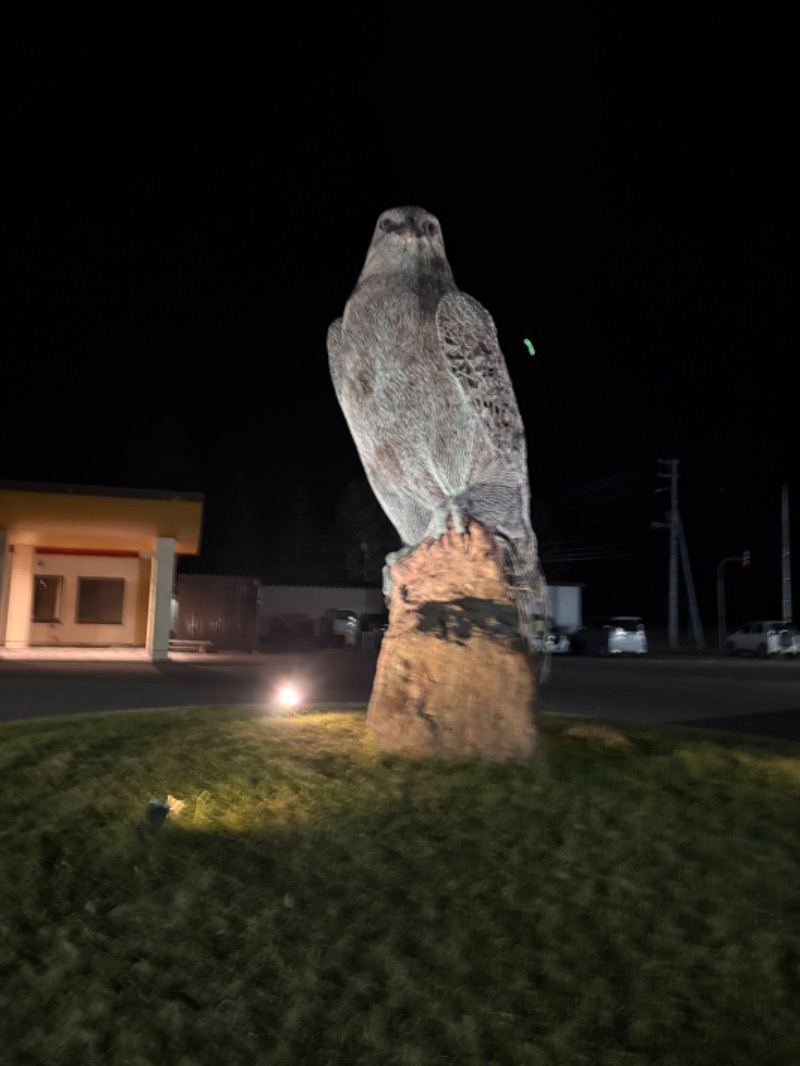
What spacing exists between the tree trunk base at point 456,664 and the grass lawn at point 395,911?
0.63 feet

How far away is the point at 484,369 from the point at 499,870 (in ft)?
10.9

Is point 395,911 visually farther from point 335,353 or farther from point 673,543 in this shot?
point 673,543

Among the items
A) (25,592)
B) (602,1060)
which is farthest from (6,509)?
(602,1060)

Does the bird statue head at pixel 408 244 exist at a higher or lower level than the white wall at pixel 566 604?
higher

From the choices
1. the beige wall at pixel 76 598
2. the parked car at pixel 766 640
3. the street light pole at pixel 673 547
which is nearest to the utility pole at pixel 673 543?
the street light pole at pixel 673 547

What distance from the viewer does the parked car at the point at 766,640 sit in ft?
95.8

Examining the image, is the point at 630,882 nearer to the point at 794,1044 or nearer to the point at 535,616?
the point at 794,1044

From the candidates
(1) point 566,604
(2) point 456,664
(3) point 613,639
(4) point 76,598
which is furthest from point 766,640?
(2) point 456,664

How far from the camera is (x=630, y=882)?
4.16 meters

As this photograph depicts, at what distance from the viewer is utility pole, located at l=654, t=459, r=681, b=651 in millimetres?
32188

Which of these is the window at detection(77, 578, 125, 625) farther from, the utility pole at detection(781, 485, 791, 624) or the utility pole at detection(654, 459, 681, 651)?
the utility pole at detection(781, 485, 791, 624)

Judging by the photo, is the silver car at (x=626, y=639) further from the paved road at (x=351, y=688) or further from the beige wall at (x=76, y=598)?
the beige wall at (x=76, y=598)

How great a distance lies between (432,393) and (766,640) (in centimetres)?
2687

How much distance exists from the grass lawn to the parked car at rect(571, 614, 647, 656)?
23.4m
